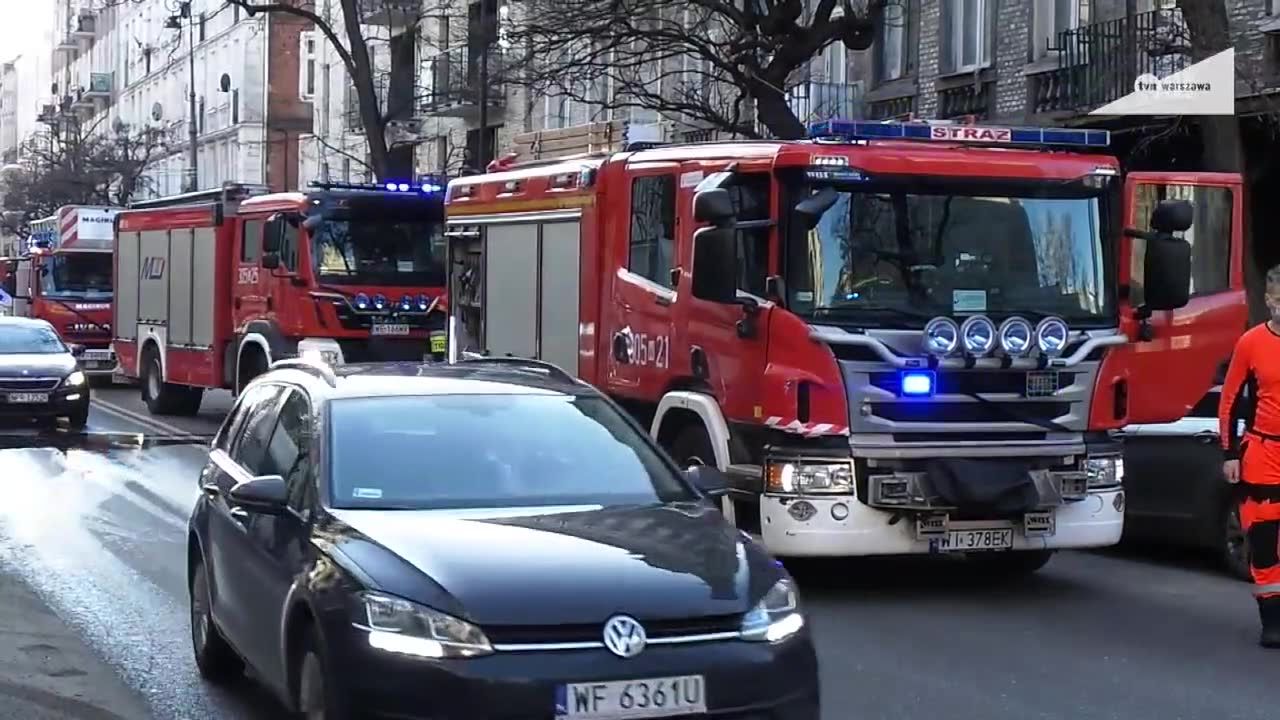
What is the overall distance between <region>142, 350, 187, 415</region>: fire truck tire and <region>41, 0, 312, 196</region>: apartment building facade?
2700 cm

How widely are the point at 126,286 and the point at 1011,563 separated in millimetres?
18845

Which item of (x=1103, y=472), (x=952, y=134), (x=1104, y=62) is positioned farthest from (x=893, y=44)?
(x=1103, y=472)

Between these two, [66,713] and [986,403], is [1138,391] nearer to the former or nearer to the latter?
[986,403]

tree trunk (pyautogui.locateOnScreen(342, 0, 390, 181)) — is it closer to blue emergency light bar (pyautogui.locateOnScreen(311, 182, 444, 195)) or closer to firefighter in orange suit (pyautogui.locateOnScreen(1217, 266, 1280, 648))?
blue emergency light bar (pyautogui.locateOnScreen(311, 182, 444, 195))

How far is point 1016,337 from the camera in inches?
402

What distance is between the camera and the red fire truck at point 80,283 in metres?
33.6

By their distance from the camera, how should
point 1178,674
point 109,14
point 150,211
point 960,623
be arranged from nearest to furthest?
point 1178,674, point 960,623, point 150,211, point 109,14

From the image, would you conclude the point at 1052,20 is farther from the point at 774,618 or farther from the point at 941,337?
the point at 774,618

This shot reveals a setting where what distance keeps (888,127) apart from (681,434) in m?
2.37

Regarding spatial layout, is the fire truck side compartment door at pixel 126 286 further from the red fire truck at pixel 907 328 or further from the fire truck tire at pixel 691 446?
the red fire truck at pixel 907 328

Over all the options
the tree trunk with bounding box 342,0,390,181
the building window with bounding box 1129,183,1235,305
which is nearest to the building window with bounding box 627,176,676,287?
the building window with bounding box 1129,183,1235,305

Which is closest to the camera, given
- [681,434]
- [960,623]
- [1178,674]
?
[1178,674]

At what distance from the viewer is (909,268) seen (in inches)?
404

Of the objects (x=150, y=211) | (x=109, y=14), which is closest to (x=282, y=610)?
(x=150, y=211)
